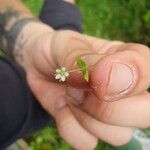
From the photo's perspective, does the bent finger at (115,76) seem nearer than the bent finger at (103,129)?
Yes

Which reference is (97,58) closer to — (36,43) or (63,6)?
(36,43)

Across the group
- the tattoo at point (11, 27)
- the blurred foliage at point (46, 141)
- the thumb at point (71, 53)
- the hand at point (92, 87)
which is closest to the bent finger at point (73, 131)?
the hand at point (92, 87)

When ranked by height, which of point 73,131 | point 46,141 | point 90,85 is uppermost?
point 90,85

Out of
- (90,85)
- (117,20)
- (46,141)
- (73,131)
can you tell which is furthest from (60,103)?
(117,20)

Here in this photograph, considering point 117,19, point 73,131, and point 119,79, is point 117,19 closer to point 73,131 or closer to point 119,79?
point 73,131

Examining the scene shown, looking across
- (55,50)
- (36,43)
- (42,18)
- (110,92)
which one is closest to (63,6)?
(42,18)

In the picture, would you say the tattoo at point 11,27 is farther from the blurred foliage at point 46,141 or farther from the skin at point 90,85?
the blurred foliage at point 46,141
